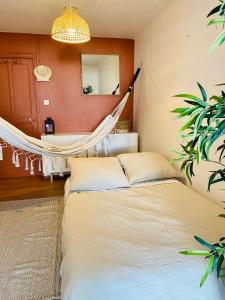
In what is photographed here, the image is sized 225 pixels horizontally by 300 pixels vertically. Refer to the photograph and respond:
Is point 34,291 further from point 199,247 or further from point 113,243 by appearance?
point 199,247

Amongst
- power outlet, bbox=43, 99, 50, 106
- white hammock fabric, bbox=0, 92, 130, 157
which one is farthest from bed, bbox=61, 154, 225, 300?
power outlet, bbox=43, 99, 50, 106

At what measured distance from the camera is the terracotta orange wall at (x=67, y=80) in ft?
10.8

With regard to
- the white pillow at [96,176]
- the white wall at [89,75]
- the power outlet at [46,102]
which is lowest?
the white pillow at [96,176]

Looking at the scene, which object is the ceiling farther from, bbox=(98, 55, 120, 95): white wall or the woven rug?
the woven rug

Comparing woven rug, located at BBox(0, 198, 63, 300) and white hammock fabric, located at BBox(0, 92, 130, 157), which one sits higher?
white hammock fabric, located at BBox(0, 92, 130, 157)

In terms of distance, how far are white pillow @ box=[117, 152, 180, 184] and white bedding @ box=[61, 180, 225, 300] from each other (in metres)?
0.29

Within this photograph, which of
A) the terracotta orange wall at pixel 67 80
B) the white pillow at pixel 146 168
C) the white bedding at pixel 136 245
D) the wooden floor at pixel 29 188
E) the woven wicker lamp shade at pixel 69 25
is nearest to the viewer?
the white bedding at pixel 136 245

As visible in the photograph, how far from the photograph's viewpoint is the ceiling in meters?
2.30

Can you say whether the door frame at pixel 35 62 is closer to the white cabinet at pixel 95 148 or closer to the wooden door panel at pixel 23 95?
the wooden door panel at pixel 23 95

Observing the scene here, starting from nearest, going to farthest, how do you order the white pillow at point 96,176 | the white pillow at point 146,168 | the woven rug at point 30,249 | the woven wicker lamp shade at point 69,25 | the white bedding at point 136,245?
1. the white bedding at point 136,245
2. the woven rug at point 30,249
3. the woven wicker lamp shade at point 69,25
4. the white pillow at point 96,176
5. the white pillow at point 146,168

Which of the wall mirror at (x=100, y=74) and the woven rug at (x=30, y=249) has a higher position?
the wall mirror at (x=100, y=74)

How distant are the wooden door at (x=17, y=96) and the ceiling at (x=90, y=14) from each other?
448 millimetres

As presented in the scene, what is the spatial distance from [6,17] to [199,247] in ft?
9.87

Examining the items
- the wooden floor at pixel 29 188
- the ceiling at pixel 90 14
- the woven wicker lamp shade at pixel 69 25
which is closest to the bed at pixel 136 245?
the wooden floor at pixel 29 188
